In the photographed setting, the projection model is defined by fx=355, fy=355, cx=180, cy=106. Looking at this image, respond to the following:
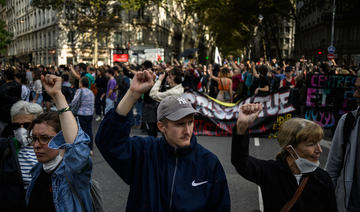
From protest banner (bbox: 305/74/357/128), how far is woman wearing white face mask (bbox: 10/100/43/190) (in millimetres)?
8303

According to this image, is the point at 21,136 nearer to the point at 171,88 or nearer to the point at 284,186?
the point at 284,186

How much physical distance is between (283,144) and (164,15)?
52.6 m

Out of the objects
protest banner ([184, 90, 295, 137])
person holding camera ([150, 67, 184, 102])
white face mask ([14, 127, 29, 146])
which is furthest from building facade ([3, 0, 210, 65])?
white face mask ([14, 127, 29, 146])

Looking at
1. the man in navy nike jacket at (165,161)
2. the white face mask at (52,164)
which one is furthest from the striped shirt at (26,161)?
the man in navy nike jacket at (165,161)

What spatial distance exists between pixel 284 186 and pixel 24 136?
198 centimetres

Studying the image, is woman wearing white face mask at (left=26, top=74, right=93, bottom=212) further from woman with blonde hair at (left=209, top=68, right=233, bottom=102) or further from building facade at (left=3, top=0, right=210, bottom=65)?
building facade at (left=3, top=0, right=210, bottom=65)

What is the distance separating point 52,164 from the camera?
92.5 inches

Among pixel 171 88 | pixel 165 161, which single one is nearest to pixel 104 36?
pixel 171 88

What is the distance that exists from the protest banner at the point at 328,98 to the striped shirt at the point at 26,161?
8.50 meters

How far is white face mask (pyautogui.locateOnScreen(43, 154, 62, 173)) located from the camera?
2336mm

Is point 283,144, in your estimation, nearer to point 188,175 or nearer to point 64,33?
point 188,175

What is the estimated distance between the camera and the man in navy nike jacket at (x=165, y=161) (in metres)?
2.05

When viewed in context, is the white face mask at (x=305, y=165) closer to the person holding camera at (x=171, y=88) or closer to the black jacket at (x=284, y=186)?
the black jacket at (x=284, y=186)

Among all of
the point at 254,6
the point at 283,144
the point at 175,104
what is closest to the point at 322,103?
the point at 283,144
